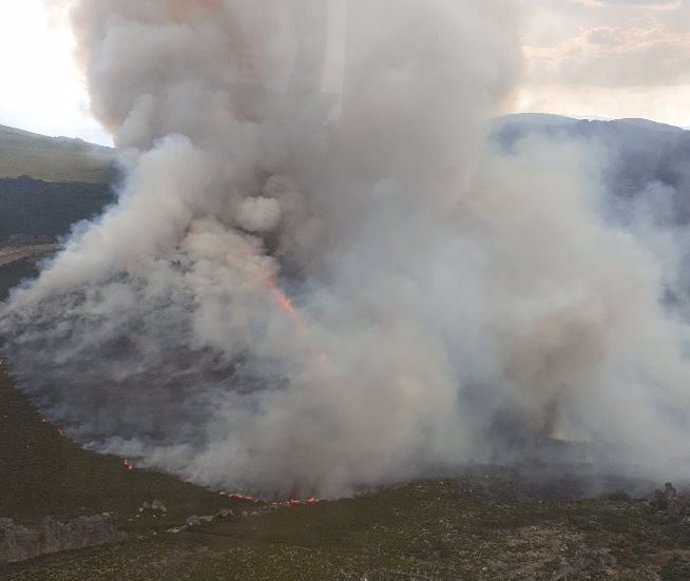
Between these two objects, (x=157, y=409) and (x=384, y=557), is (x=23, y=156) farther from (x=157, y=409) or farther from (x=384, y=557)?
(x=384, y=557)

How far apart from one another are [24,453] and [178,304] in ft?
65.0

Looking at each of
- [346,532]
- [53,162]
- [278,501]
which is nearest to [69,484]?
[278,501]

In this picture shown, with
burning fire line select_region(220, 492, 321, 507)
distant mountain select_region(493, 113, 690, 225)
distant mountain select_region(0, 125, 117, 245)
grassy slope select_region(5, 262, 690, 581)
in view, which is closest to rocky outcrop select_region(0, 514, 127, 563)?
grassy slope select_region(5, 262, 690, 581)

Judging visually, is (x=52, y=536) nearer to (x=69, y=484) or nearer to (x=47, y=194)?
(x=69, y=484)

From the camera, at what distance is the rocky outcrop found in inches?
1001

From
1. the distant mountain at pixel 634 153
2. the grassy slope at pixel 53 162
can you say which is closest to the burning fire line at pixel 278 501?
the distant mountain at pixel 634 153

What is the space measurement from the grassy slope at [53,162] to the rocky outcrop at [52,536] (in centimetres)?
10857

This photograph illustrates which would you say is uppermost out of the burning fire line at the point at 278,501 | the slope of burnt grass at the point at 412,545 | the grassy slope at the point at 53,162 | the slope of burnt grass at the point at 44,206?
the grassy slope at the point at 53,162

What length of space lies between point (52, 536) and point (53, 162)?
5852 inches

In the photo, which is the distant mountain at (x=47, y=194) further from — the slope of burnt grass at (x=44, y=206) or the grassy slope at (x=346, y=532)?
the grassy slope at (x=346, y=532)

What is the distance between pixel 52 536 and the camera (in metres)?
26.3

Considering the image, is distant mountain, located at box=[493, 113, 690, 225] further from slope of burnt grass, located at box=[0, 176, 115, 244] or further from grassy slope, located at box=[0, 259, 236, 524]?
slope of burnt grass, located at box=[0, 176, 115, 244]

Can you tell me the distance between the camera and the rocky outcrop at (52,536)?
25.4 metres

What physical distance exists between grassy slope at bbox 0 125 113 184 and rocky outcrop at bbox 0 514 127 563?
109 m
